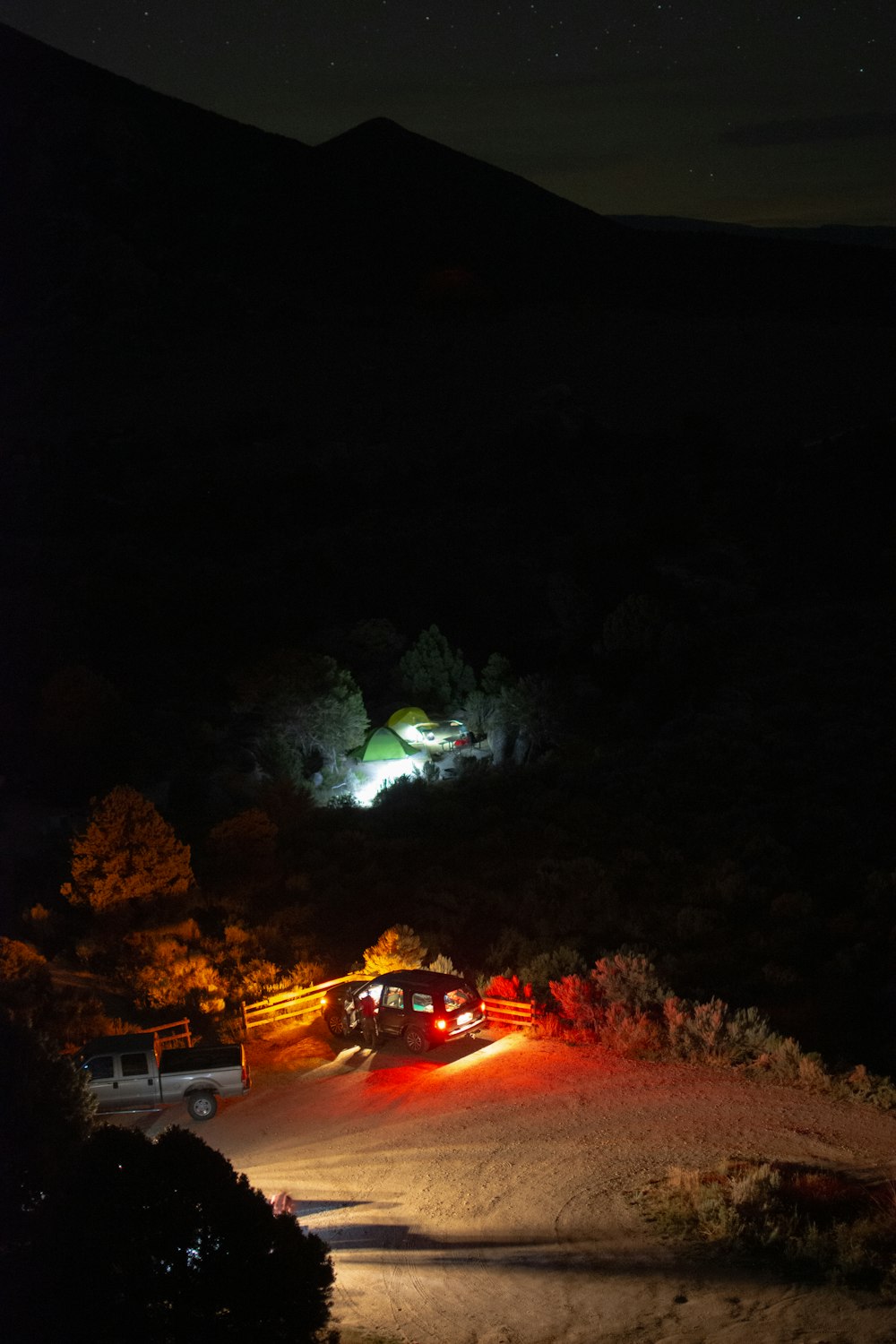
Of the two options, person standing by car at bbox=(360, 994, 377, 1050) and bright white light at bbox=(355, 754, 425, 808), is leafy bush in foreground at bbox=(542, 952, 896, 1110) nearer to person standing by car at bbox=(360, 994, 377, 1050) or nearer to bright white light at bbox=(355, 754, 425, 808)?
person standing by car at bbox=(360, 994, 377, 1050)

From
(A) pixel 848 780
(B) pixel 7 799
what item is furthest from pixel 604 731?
(B) pixel 7 799

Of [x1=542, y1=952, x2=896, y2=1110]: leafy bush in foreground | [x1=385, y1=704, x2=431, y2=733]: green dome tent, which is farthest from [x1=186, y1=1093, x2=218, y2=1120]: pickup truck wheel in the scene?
[x1=385, y1=704, x2=431, y2=733]: green dome tent

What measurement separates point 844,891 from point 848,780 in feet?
21.3

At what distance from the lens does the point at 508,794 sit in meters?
29.3

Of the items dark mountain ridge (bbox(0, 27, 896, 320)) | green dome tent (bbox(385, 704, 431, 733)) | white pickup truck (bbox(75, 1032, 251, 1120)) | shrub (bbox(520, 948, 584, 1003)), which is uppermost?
dark mountain ridge (bbox(0, 27, 896, 320))

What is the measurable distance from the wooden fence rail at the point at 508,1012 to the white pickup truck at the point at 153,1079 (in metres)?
3.62

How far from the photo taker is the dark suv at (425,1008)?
15.6m

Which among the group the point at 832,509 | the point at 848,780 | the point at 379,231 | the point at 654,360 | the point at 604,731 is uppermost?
the point at 379,231

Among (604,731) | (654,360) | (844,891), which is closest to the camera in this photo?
(844,891)

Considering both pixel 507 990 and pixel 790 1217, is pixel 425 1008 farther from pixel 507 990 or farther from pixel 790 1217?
pixel 790 1217

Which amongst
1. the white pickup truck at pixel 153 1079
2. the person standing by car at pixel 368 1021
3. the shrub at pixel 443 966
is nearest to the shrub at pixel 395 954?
A: the shrub at pixel 443 966

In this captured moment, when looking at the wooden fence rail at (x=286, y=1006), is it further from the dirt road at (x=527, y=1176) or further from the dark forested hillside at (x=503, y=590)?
the dark forested hillside at (x=503, y=590)

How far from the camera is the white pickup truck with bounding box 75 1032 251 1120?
14.6 m

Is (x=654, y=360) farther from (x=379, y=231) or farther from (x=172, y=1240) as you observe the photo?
(x=172, y=1240)
